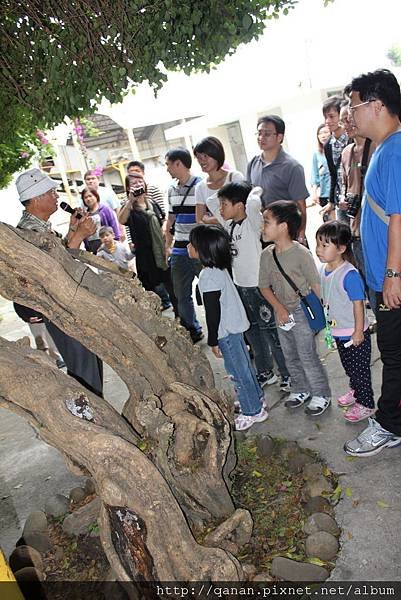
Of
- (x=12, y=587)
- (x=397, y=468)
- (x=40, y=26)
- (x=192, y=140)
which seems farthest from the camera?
(x=192, y=140)

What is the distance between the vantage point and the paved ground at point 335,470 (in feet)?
7.30

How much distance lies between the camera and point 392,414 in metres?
2.74

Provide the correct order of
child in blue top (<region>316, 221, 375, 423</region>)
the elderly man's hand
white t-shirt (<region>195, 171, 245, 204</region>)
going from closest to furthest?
child in blue top (<region>316, 221, 375, 423</region>) → the elderly man's hand → white t-shirt (<region>195, 171, 245, 204</region>)

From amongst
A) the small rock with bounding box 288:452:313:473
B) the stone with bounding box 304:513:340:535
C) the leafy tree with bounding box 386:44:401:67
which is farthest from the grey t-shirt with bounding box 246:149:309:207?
the leafy tree with bounding box 386:44:401:67

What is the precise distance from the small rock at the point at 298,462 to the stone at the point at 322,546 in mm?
605

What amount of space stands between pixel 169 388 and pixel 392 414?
129cm

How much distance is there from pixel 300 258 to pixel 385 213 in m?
0.85

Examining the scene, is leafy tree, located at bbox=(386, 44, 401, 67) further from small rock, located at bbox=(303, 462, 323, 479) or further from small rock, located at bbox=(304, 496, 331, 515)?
small rock, located at bbox=(304, 496, 331, 515)

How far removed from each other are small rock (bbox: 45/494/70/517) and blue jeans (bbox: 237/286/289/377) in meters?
1.81

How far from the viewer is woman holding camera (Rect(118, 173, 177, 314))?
5508 millimetres

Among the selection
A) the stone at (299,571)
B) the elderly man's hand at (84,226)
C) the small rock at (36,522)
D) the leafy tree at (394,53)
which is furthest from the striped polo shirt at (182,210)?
the leafy tree at (394,53)

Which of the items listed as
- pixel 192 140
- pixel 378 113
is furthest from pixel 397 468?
pixel 192 140

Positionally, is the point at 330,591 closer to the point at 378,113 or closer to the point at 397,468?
the point at 397,468

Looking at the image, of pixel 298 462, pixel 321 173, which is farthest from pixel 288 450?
pixel 321 173
